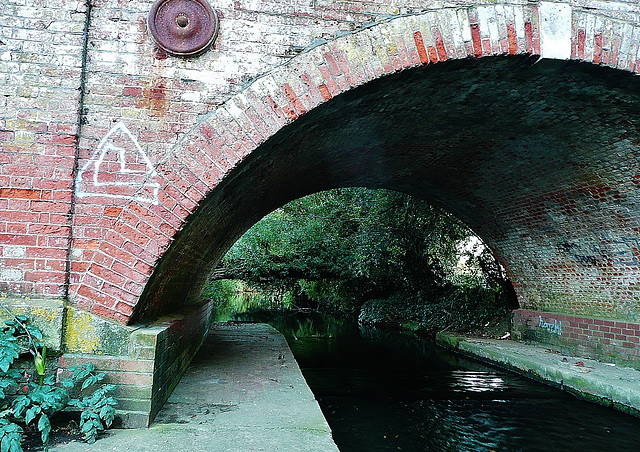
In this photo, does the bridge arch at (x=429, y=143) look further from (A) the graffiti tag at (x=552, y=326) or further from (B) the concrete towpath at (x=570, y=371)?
(B) the concrete towpath at (x=570, y=371)

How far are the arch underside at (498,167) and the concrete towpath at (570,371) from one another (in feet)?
3.34

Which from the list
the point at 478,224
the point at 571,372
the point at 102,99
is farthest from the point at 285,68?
the point at 478,224

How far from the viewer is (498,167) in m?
8.00

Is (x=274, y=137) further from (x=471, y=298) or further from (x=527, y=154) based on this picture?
(x=471, y=298)

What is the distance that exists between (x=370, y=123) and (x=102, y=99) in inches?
117

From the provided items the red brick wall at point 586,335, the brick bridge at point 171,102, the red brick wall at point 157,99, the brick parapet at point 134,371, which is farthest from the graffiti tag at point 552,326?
the brick parapet at point 134,371

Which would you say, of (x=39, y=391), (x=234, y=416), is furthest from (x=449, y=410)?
(x=39, y=391)

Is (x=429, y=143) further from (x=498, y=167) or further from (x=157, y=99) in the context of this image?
(x=157, y=99)

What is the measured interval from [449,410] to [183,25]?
5631 mm

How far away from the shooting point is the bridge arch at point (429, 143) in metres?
4.09

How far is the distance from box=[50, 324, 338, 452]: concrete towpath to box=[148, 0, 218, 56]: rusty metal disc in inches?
123

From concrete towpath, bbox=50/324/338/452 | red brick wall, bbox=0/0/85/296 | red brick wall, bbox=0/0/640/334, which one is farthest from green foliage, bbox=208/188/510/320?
red brick wall, bbox=0/0/85/296

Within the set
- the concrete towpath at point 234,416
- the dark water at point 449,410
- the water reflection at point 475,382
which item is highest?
the concrete towpath at point 234,416

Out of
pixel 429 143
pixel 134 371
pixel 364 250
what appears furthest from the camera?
pixel 364 250
